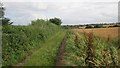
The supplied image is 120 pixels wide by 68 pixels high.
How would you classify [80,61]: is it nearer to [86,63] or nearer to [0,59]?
[86,63]

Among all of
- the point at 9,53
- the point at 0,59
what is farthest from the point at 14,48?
the point at 0,59

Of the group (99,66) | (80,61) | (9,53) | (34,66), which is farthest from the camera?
(9,53)

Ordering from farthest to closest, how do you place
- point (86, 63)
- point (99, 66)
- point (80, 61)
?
point (80, 61), point (86, 63), point (99, 66)

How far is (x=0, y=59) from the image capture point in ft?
58.6

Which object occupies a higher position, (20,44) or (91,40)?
(91,40)

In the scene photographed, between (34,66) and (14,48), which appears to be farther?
(14,48)

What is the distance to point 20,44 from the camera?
76.0 ft

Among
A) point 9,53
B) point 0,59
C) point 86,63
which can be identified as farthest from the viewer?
point 9,53

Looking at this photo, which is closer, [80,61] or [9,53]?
[80,61]

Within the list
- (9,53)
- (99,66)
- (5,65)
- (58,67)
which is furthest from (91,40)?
(9,53)

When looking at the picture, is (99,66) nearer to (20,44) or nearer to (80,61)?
(80,61)

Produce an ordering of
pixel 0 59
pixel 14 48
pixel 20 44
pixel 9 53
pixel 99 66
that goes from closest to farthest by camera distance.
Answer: pixel 99 66 < pixel 0 59 < pixel 9 53 < pixel 14 48 < pixel 20 44

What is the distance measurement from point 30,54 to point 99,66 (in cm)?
1133

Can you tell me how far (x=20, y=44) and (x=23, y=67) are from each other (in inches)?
272
